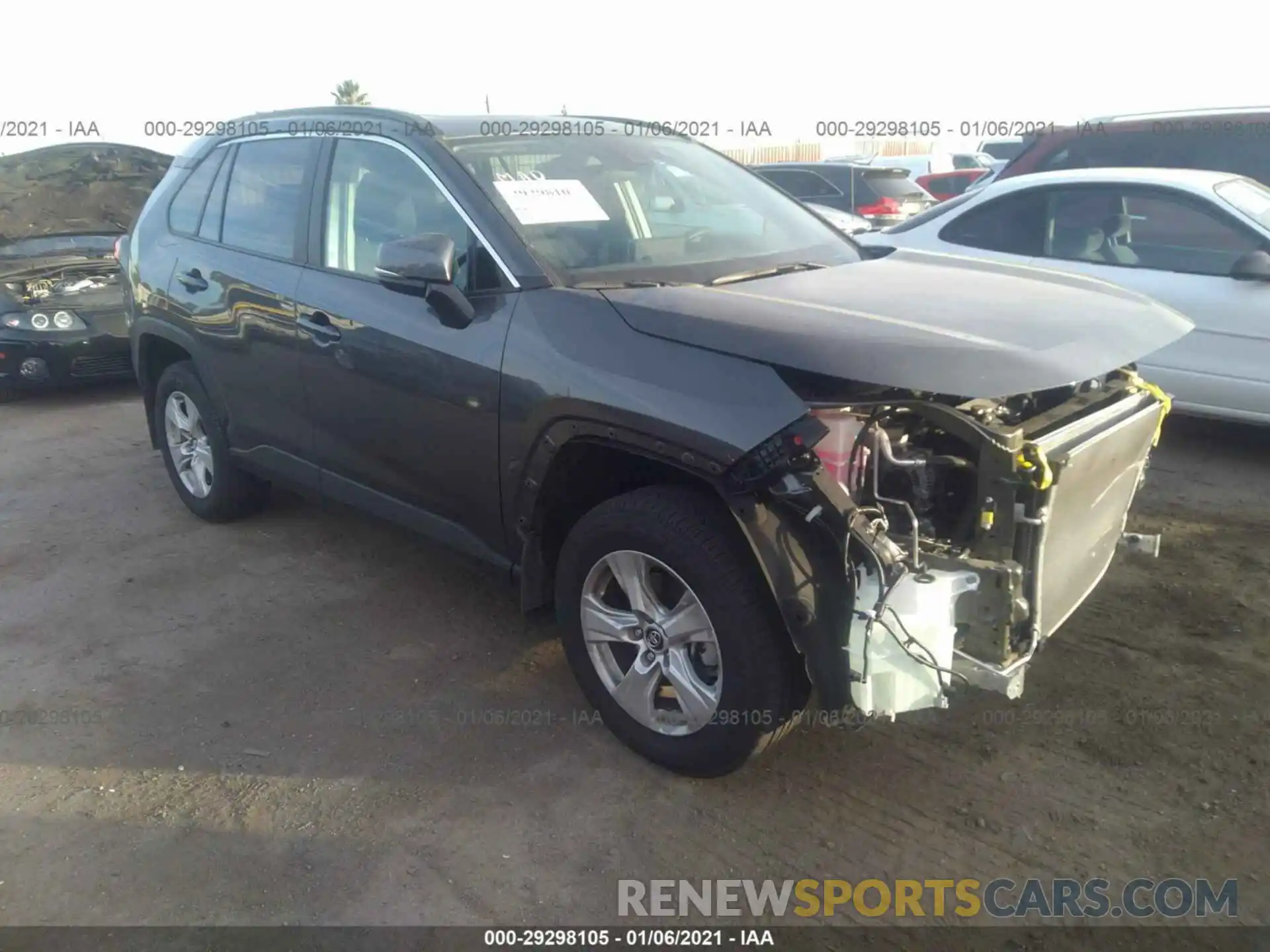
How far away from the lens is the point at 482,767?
3205 mm

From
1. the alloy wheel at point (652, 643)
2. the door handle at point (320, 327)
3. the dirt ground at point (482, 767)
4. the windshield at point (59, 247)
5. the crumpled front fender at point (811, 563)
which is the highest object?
the windshield at point (59, 247)

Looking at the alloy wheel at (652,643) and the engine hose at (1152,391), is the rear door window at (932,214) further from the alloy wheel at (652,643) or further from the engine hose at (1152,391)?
the alloy wheel at (652,643)

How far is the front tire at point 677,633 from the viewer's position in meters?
2.73

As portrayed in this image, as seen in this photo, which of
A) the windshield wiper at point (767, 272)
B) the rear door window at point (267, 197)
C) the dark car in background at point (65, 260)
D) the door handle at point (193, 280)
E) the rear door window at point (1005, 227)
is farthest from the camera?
the dark car in background at point (65, 260)

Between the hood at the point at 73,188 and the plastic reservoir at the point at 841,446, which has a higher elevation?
the hood at the point at 73,188

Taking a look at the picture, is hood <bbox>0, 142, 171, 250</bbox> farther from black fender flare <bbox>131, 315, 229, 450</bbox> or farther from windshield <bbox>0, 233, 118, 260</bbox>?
black fender flare <bbox>131, 315, 229, 450</bbox>

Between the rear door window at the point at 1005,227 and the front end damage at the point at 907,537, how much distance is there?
12.2 ft

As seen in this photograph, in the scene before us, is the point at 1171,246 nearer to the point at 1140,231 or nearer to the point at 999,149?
the point at 1140,231

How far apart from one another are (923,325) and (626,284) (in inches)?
36.6

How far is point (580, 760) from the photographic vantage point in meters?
3.21

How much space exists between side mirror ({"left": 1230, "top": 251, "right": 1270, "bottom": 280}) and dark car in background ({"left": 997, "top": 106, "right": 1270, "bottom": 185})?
5.62 ft

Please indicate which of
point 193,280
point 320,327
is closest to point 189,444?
point 193,280

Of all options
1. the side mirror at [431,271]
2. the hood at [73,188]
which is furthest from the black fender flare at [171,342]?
the hood at [73,188]

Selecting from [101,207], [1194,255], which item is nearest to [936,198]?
[1194,255]
